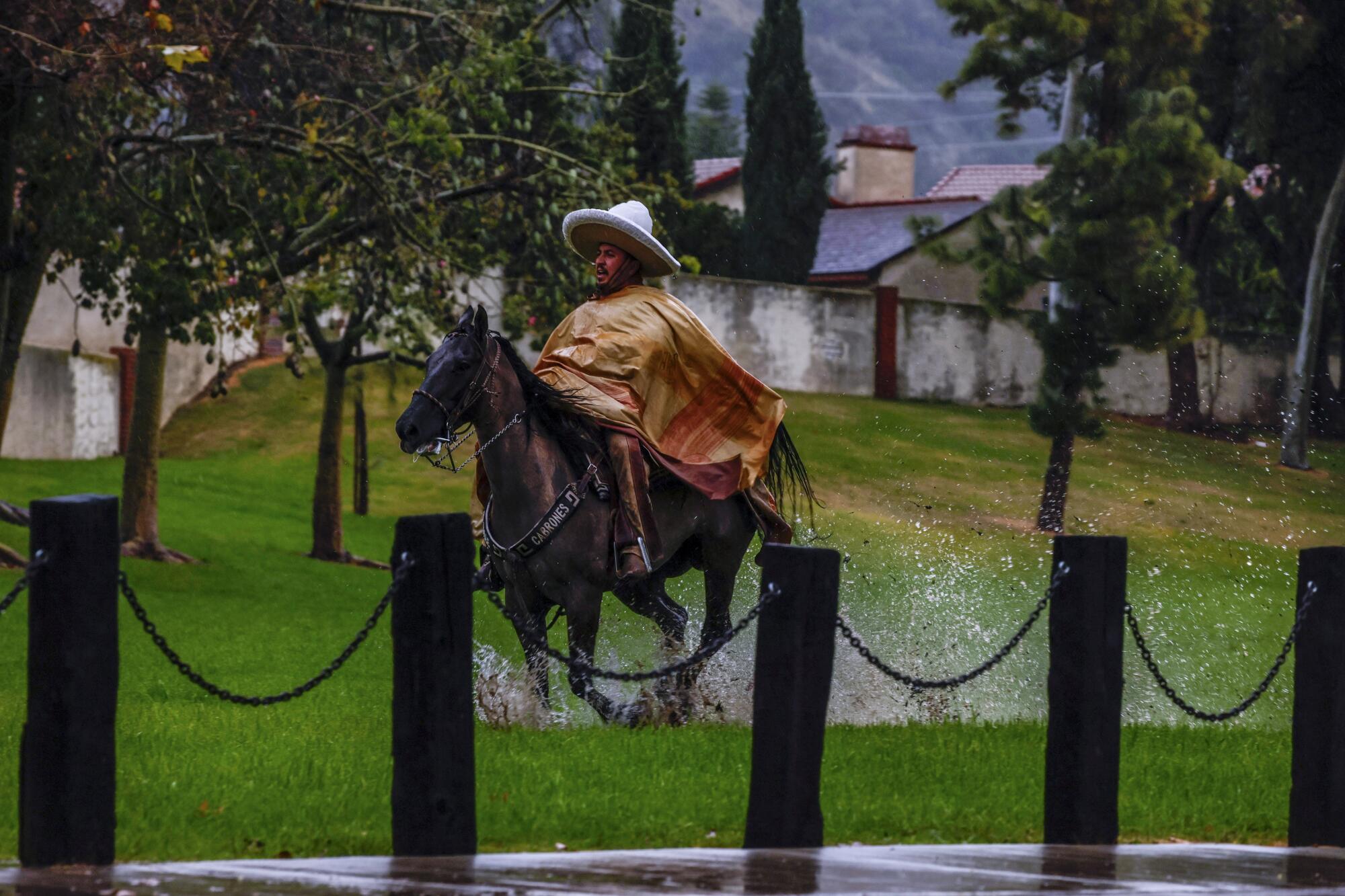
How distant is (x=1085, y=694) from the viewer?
7598 millimetres

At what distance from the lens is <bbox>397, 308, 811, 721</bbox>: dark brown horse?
9.29m

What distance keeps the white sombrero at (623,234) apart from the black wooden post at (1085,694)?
355 centimetres

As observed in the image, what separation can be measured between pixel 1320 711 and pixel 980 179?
70.9 metres

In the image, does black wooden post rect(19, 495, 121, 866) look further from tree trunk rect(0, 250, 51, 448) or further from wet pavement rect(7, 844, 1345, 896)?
tree trunk rect(0, 250, 51, 448)

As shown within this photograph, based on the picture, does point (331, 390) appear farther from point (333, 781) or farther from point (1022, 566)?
point (333, 781)

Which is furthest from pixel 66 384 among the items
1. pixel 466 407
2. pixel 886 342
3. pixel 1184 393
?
pixel 466 407

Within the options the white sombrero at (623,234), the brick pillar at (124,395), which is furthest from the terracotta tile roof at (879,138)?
the white sombrero at (623,234)

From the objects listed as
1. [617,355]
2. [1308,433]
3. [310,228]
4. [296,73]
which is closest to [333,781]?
[617,355]

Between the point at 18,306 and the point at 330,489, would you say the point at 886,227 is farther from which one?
the point at 18,306

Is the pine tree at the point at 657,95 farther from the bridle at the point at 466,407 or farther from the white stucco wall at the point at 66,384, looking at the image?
the bridle at the point at 466,407

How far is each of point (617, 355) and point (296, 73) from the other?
14335 mm

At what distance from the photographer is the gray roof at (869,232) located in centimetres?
4784

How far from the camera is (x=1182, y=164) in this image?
29.6 m

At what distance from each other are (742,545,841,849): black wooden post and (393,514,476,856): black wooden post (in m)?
1.03
